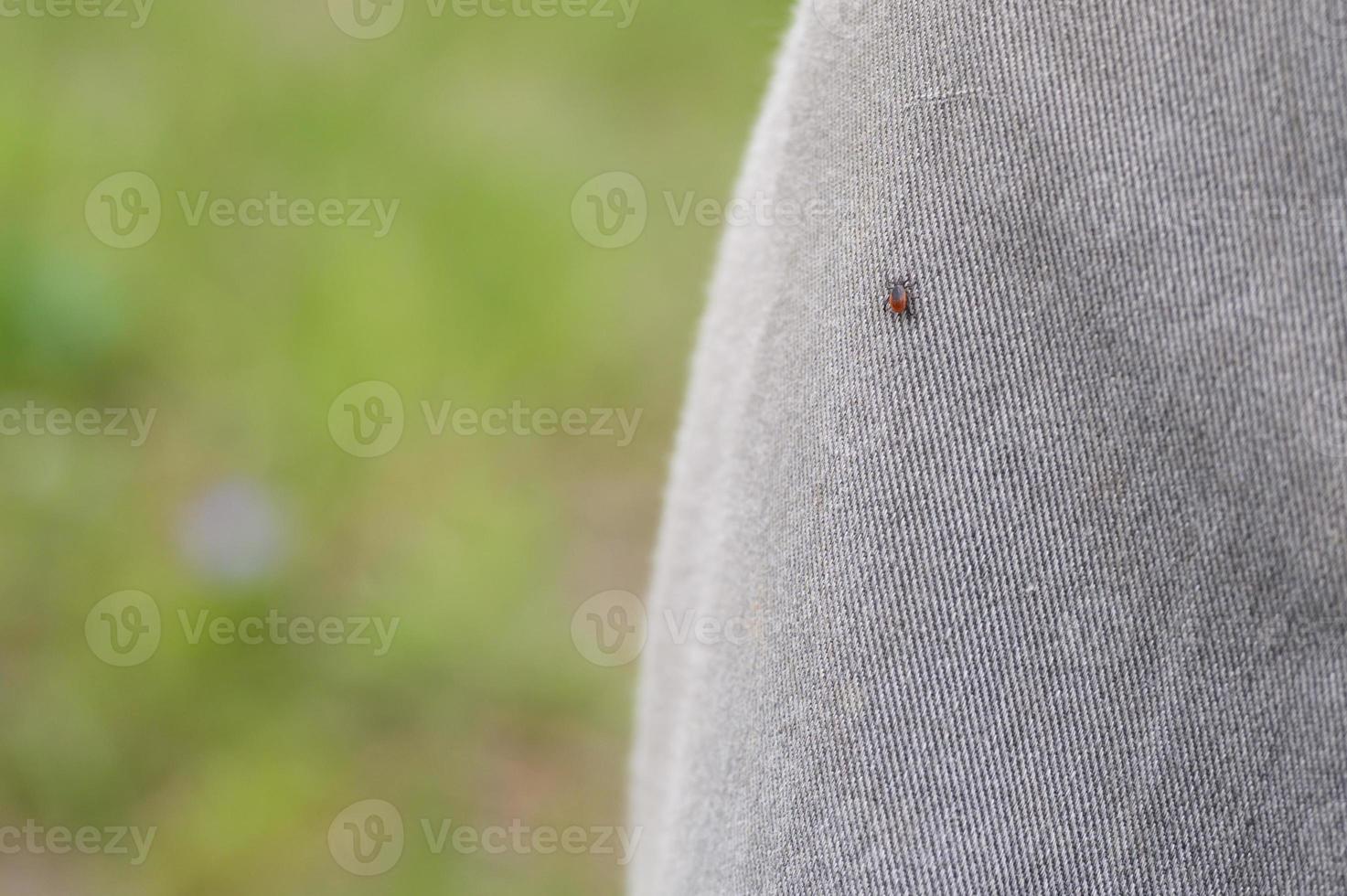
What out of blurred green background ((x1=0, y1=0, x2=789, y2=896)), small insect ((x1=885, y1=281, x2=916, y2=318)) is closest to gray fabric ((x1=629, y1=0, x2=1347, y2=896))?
small insect ((x1=885, y1=281, x2=916, y2=318))

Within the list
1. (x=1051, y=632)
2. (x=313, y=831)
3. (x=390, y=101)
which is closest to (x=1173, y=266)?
(x=1051, y=632)

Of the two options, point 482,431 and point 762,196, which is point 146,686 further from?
point 762,196

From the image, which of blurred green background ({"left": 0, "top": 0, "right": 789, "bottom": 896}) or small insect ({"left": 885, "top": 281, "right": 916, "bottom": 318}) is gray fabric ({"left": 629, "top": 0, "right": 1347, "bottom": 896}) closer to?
small insect ({"left": 885, "top": 281, "right": 916, "bottom": 318})

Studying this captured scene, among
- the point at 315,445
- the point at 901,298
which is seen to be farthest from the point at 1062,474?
the point at 315,445

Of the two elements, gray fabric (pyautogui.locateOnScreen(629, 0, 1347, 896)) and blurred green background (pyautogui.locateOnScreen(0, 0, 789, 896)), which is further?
blurred green background (pyautogui.locateOnScreen(0, 0, 789, 896))

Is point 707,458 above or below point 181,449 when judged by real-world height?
above

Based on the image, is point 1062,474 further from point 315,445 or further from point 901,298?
point 315,445

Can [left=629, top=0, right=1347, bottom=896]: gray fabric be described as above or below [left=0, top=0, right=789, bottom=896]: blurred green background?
above
